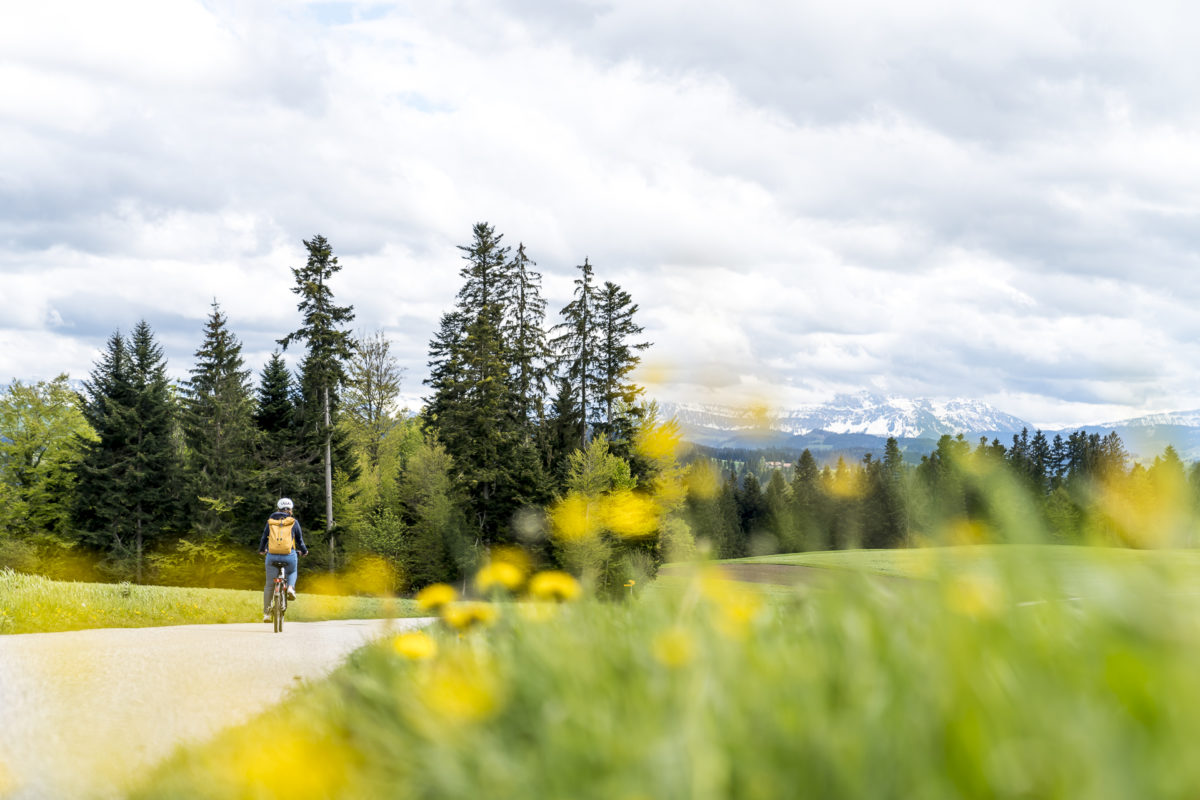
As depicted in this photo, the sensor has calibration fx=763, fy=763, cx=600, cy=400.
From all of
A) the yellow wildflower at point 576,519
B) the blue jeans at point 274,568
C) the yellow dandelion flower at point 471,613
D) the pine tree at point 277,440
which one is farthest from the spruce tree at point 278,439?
the yellow dandelion flower at point 471,613

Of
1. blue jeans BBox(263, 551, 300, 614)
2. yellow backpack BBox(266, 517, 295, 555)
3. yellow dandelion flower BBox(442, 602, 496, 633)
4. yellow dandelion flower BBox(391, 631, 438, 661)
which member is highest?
yellow dandelion flower BBox(442, 602, 496, 633)

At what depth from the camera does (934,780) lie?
1231 millimetres

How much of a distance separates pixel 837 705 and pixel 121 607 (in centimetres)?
1454

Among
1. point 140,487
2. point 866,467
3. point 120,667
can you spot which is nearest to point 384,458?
point 140,487

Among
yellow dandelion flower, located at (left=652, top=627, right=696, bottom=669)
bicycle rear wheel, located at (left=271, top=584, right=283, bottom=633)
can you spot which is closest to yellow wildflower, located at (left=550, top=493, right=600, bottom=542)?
bicycle rear wheel, located at (left=271, top=584, right=283, bottom=633)

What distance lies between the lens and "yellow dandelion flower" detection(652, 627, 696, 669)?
172 cm

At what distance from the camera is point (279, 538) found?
37.5 feet

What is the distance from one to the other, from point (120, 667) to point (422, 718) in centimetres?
716

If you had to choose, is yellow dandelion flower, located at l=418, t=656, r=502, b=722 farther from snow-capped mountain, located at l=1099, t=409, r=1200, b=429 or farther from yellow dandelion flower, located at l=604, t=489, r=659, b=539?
yellow dandelion flower, located at l=604, t=489, r=659, b=539

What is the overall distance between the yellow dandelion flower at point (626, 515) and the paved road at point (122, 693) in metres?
18.4

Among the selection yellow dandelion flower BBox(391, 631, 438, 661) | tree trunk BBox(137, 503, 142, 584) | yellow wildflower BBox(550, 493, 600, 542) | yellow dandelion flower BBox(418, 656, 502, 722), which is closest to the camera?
yellow dandelion flower BBox(418, 656, 502, 722)

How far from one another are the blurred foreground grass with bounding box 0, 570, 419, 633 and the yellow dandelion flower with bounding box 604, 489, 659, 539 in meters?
12.5

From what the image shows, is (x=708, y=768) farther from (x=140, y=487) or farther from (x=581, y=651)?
(x=140, y=487)

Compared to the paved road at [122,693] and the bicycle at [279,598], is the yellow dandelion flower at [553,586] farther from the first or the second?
the bicycle at [279,598]
